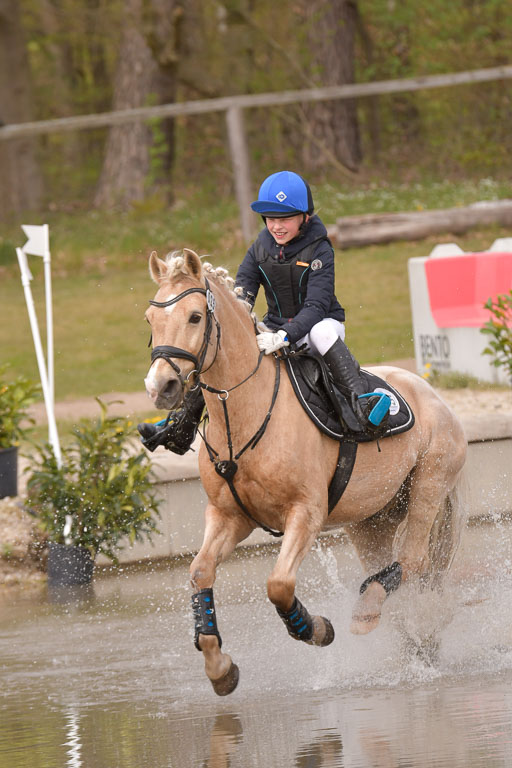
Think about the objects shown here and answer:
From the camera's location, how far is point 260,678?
6.06 meters

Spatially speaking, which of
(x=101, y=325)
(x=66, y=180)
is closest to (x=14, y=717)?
(x=101, y=325)

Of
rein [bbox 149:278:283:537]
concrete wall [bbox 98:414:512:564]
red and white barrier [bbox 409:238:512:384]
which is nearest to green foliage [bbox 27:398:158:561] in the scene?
concrete wall [bbox 98:414:512:564]

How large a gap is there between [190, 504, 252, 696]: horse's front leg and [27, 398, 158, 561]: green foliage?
288 cm

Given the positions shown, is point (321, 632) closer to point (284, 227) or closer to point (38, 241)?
point (284, 227)

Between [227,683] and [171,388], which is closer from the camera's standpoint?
[171,388]

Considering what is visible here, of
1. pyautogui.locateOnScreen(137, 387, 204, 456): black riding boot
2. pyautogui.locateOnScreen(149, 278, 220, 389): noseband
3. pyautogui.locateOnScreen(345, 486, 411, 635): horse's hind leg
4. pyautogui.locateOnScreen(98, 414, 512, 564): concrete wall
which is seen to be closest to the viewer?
pyautogui.locateOnScreen(149, 278, 220, 389): noseband

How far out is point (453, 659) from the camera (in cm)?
615

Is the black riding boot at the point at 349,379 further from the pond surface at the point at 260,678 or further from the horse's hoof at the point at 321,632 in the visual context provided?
the pond surface at the point at 260,678

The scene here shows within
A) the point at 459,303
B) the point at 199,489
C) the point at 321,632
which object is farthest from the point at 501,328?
the point at 321,632

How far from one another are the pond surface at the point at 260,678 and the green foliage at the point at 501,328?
1.88 meters

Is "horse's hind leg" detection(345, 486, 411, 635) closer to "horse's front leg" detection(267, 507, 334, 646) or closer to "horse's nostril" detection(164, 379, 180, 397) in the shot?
"horse's front leg" detection(267, 507, 334, 646)

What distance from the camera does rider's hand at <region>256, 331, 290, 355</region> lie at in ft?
18.6

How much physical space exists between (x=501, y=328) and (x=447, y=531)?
331 cm

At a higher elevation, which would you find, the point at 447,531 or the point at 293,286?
the point at 293,286
